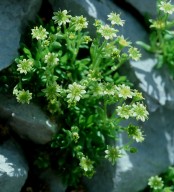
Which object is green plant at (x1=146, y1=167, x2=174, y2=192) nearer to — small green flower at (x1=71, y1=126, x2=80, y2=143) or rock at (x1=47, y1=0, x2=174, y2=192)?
rock at (x1=47, y1=0, x2=174, y2=192)

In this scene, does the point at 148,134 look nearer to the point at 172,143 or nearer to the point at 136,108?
the point at 172,143

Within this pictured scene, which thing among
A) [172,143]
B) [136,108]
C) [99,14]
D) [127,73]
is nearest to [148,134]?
[172,143]

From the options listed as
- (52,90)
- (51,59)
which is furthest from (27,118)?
(51,59)

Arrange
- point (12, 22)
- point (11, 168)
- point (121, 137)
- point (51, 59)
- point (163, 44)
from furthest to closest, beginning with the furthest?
point (163, 44) < point (121, 137) < point (12, 22) < point (11, 168) < point (51, 59)

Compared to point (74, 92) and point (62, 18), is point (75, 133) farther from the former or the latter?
point (62, 18)

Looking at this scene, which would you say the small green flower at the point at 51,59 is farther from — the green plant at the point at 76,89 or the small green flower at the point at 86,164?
the small green flower at the point at 86,164

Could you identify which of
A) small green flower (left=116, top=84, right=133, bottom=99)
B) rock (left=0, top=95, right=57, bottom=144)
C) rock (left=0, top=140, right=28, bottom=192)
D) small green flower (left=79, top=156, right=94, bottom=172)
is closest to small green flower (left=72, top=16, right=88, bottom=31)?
small green flower (left=116, top=84, right=133, bottom=99)
